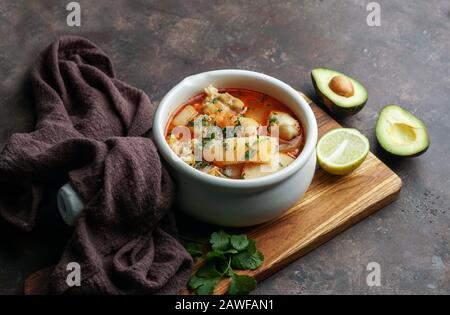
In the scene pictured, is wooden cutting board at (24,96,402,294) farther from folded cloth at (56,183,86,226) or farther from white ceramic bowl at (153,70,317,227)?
folded cloth at (56,183,86,226)

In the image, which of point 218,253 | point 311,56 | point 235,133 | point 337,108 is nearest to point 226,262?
point 218,253

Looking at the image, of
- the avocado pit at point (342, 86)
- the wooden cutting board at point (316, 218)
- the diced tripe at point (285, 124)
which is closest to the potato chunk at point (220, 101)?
the diced tripe at point (285, 124)

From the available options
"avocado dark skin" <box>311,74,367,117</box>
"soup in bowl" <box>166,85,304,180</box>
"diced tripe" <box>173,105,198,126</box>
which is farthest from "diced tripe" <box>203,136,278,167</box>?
"avocado dark skin" <box>311,74,367,117</box>

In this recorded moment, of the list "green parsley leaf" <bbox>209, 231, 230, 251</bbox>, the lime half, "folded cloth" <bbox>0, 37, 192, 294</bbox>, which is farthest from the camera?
the lime half

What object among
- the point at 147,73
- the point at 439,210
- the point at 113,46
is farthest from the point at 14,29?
the point at 439,210

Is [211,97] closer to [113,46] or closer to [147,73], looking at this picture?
[147,73]

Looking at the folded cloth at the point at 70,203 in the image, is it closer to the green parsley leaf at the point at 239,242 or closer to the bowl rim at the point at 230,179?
the bowl rim at the point at 230,179
